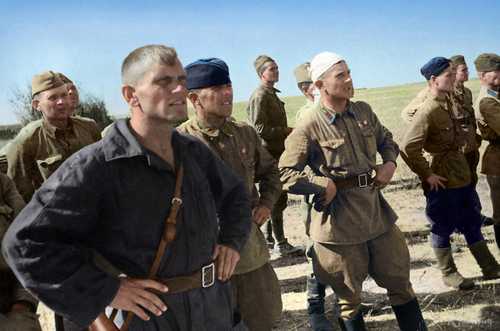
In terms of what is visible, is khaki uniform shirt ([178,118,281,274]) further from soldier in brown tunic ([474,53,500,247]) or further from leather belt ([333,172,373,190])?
soldier in brown tunic ([474,53,500,247])

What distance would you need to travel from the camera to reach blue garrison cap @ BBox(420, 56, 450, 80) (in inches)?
217

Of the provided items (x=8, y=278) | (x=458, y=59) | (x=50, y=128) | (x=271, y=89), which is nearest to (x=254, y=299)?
(x=8, y=278)

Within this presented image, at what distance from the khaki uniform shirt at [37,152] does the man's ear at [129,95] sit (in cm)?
285

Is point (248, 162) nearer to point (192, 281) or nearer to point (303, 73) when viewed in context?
point (192, 281)

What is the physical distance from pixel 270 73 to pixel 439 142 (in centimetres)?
329

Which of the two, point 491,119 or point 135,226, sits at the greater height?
point 135,226

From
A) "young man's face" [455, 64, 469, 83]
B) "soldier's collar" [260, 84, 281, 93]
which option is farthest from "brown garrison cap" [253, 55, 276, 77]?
"young man's face" [455, 64, 469, 83]

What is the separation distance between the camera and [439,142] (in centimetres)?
560

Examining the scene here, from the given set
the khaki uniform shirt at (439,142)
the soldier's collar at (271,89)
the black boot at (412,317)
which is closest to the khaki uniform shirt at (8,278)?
the black boot at (412,317)

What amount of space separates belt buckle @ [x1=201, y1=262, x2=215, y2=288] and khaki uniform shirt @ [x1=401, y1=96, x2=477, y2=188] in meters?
3.34

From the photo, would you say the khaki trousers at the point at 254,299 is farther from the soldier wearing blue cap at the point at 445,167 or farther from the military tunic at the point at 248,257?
the soldier wearing blue cap at the point at 445,167

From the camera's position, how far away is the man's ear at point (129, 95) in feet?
8.25

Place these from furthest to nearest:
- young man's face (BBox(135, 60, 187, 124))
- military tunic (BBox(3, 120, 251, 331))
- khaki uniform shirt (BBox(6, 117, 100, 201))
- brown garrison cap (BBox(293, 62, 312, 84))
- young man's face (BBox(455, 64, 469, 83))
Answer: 1. brown garrison cap (BBox(293, 62, 312, 84))
2. young man's face (BBox(455, 64, 469, 83))
3. khaki uniform shirt (BBox(6, 117, 100, 201))
4. young man's face (BBox(135, 60, 187, 124))
5. military tunic (BBox(3, 120, 251, 331))

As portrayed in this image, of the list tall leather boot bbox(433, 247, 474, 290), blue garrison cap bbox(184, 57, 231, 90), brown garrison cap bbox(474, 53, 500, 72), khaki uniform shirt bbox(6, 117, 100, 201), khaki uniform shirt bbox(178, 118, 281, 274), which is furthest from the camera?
brown garrison cap bbox(474, 53, 500, 72)
